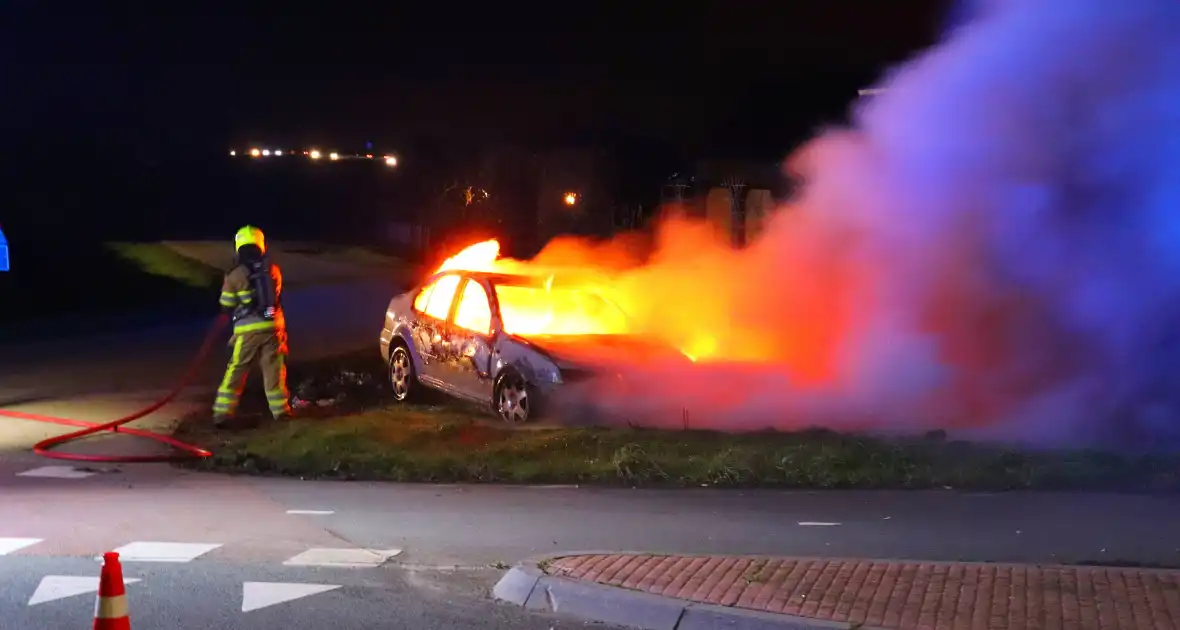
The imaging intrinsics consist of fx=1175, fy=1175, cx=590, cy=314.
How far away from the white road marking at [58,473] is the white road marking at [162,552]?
97.7 inches

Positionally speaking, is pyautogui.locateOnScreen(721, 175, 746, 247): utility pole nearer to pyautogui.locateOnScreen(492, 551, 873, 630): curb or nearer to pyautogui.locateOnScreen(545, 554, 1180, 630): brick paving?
pyautogui.locateOnScreen(545, 554, 1180, 630): brick paving

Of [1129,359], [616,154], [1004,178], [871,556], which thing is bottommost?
[871,556]

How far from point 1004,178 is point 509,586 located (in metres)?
7.02

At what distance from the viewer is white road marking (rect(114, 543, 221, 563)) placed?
6719 mm

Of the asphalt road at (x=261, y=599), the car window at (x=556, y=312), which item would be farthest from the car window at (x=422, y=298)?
the asphalt road at (x=261, y=599)

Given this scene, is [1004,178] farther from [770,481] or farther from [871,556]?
[871,556]

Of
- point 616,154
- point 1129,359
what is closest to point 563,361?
point 1129,359

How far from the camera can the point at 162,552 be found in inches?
271

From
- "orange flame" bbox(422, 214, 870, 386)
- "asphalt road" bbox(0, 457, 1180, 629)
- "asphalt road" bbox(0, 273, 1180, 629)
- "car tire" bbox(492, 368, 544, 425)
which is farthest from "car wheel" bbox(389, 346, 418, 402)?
"asphalt road" bbox(0, 457, 1180, 629)

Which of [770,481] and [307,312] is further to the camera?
[307,312]

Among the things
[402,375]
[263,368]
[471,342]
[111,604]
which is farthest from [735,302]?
[111,604]

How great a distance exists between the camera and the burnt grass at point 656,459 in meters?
8.73

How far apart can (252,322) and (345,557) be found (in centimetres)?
496

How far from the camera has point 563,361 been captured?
1065cm
